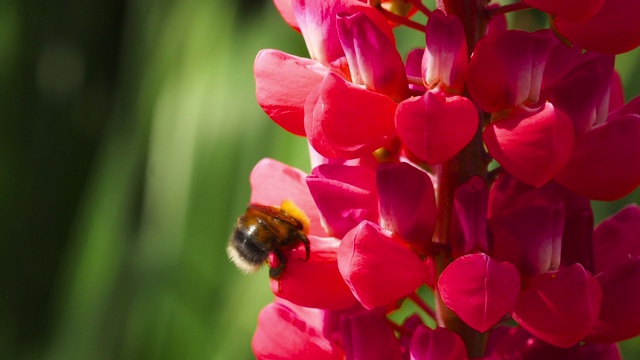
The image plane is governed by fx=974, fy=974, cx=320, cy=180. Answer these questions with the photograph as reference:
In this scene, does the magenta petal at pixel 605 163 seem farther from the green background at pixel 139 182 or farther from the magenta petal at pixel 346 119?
the green background at pixel 139 182

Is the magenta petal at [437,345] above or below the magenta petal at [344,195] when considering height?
below

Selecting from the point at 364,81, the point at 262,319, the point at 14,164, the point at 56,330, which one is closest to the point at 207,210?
the point at 56,330


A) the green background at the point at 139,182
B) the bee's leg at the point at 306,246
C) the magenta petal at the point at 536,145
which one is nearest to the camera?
the magenta petal at the point at 536,145

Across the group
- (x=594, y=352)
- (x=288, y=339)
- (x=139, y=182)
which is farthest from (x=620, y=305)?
(x=139, y=182)

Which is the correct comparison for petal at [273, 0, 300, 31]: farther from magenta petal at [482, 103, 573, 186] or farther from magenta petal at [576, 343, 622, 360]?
magenta petal at [576, 343, 622, 360]

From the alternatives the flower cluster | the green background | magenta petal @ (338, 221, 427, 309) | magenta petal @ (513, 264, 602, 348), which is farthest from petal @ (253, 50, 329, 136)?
the green background

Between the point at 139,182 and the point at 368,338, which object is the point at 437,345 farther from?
the point at 139,182

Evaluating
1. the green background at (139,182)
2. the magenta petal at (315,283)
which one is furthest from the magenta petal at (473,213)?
the green background at (139,182)
